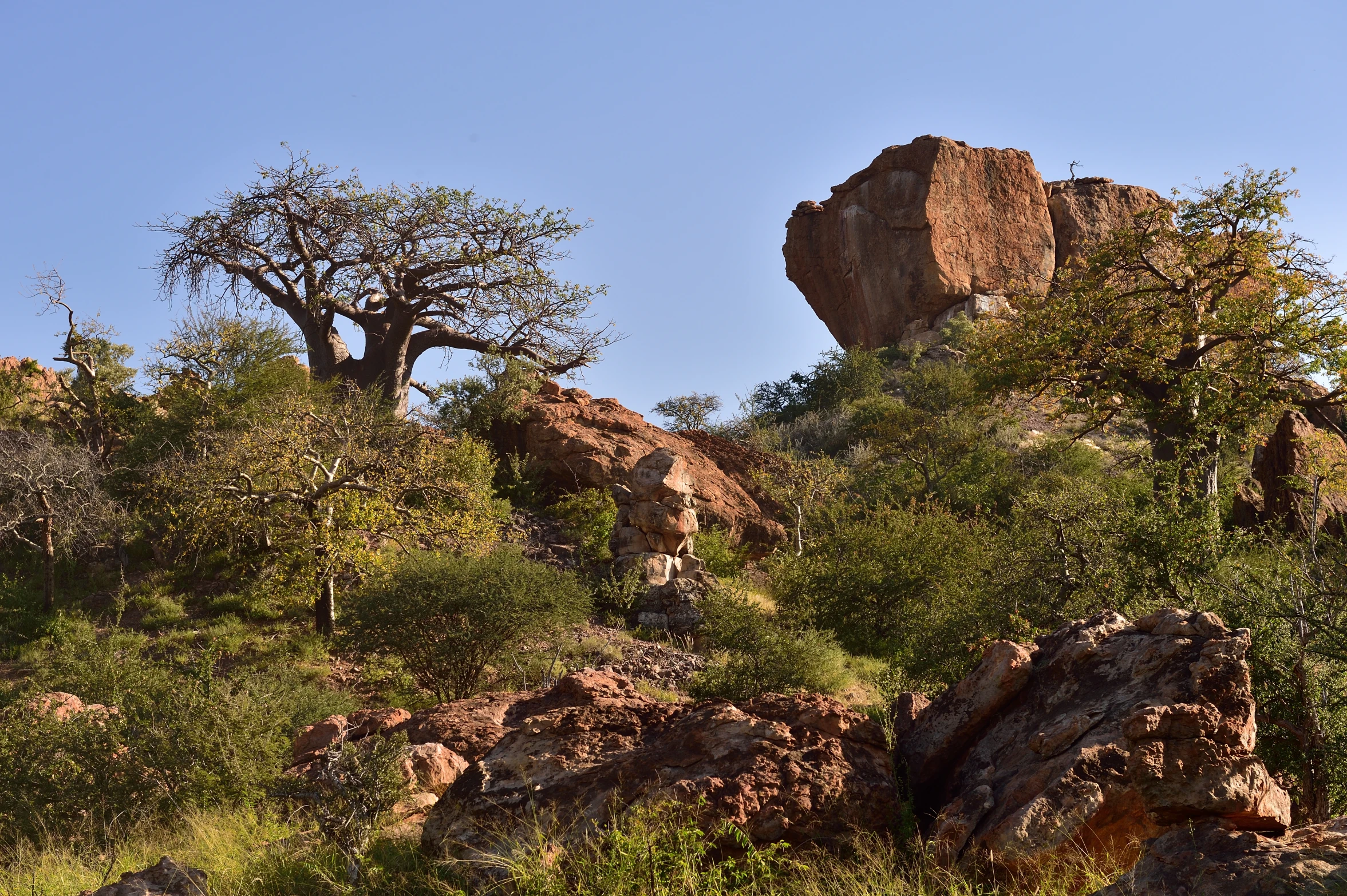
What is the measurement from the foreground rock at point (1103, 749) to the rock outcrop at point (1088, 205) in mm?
43114

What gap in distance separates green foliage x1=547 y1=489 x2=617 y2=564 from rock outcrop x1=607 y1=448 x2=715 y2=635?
1.34 metres

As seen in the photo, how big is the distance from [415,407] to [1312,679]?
2028cm

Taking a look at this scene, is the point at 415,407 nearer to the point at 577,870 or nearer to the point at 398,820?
the point at 398,820

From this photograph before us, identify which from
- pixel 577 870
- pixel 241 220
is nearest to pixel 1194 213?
pixel 577 870

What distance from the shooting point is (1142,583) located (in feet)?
28.1

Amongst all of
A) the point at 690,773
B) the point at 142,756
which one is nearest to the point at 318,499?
the point at 142,756

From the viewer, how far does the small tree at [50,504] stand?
15.2 meters

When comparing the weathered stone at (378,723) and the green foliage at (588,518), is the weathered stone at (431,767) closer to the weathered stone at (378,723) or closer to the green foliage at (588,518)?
the weathered stone at (378,723)

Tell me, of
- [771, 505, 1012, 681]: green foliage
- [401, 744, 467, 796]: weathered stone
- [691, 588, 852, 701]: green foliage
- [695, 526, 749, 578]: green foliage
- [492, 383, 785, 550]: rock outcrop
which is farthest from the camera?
[492, 383, 785, 550]: rock outcrop

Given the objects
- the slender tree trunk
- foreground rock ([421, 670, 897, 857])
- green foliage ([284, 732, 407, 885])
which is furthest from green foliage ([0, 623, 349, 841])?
the slender tree trunk

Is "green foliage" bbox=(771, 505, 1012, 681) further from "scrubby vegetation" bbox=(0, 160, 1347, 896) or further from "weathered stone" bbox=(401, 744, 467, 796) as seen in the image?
"weathered stone" bbox=(401, 744, 467, 796)

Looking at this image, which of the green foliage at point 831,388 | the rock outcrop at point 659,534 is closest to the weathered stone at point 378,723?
the rock outcrop at point 659,534

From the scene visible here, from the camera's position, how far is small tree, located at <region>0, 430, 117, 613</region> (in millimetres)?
15156

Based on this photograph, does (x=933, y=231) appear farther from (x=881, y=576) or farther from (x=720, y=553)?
(x=881, y=576)
